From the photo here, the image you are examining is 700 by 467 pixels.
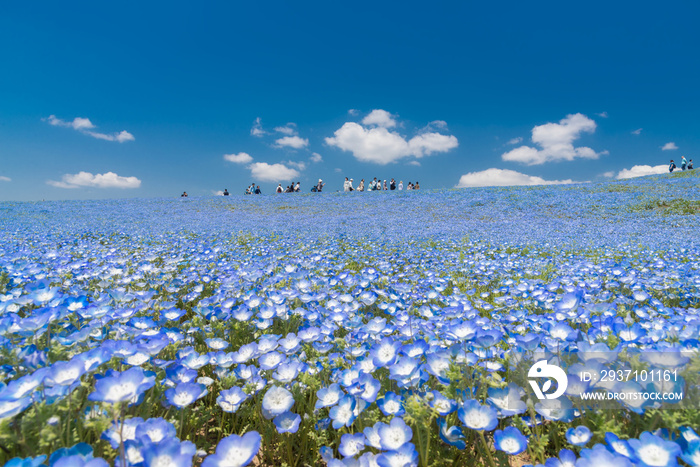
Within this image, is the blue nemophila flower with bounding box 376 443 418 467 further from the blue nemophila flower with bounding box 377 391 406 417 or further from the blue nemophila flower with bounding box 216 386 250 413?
the blue nemophila flower with bounding box 216 386 250 413

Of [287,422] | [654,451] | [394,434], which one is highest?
[654,451]

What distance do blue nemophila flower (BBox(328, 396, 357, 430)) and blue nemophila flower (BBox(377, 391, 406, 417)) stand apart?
0.14 metres

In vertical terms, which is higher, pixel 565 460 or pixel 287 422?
pixel 565 460

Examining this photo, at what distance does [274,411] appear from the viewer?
1.64m

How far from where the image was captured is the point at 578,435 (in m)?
1.33

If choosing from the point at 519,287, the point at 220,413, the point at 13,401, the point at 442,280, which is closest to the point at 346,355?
the point at 220,413

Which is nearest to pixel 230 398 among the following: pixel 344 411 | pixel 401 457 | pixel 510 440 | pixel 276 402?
pixel 276 402

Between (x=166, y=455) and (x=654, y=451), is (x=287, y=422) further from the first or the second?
(x=654, y=451)

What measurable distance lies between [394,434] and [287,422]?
0.55m

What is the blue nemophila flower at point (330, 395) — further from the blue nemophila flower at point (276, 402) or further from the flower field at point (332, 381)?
the blue nemophila flower at point (276, 402)

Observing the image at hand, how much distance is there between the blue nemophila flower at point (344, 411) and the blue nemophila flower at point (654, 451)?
1.05 metres

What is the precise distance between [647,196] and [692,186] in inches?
205

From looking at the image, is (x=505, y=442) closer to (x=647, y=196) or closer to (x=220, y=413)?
(x=220, y=413)

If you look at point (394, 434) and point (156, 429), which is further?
point (394, 434)
